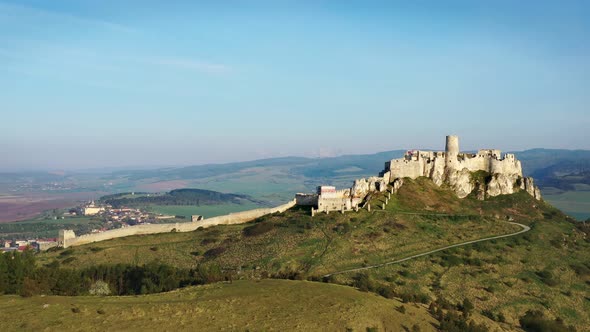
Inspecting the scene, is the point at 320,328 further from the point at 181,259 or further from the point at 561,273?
the point at 561,273

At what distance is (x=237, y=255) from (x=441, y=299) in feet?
109

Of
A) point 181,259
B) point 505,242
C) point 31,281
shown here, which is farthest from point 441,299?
point 31,281

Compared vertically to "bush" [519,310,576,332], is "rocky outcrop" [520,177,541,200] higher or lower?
higher

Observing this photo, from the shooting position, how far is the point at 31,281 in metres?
54.2

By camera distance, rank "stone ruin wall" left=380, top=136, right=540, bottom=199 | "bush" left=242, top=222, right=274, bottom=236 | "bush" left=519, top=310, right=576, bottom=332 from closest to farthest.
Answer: "bush" left=519, top=310, right=576, bottom=332
"bush" left=242, top=222, right=274, bottom=236
"stone ruin wall" left=380, top=136, right=540, bottom=199

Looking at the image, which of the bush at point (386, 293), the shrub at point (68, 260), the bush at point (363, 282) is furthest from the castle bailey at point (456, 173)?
the shrub at point (68, 260)

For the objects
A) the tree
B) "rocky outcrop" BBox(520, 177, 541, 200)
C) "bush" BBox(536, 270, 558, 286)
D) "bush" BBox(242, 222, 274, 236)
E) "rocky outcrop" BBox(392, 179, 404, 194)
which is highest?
"rocky outcrop" BBox(392, 179, 404, 194)

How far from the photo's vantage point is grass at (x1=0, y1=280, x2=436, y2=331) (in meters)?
42.8

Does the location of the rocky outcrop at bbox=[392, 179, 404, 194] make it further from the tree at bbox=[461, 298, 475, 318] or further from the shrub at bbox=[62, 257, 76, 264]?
the shrub at bbox=[62, 257, 76, 264]

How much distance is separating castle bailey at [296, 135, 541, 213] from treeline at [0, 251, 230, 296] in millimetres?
46323

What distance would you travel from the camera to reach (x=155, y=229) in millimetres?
101125

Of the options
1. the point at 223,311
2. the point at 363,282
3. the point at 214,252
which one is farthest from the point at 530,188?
the point at 223,311

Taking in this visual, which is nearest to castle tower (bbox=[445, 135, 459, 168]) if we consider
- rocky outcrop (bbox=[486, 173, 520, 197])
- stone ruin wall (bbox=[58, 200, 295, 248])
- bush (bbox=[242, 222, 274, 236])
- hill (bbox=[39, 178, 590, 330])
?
rocky outcrop (bbox=[486, 173, 520, 197])

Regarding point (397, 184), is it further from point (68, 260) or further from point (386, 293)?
point (68, 260)
